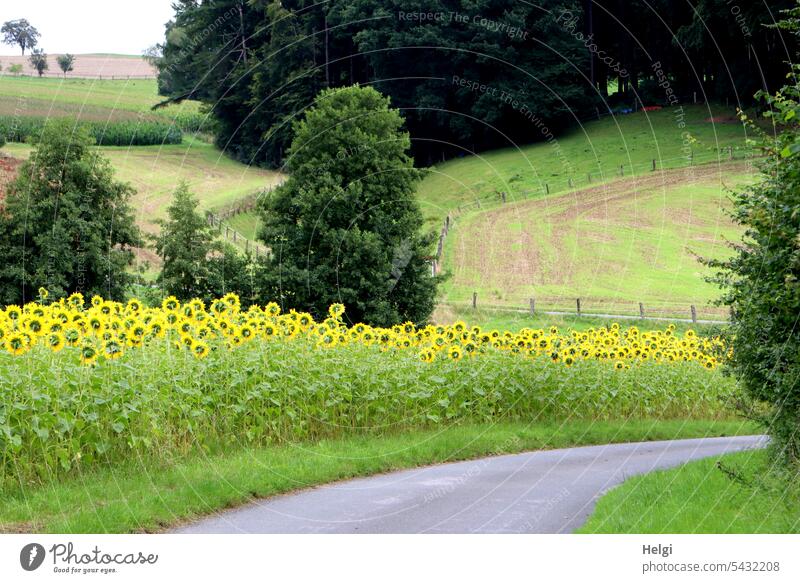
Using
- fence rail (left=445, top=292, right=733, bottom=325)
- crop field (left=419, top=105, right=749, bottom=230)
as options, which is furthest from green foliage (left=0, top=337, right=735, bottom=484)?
crop field (left=419, top=105, right=749, bottom=230)

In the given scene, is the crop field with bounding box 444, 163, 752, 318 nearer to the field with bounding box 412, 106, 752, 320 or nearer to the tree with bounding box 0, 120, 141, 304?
the field with bounding box 412, 106, 752, 320

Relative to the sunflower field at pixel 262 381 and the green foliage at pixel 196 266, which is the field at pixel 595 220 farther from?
the sunflower field at pixel 262 381

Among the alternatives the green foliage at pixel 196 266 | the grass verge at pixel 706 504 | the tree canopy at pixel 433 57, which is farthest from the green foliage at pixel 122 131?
the grass verge at pixel 706 504

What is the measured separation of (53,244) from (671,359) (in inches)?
715

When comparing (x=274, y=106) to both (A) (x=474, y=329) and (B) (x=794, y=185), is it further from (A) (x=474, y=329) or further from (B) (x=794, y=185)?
(B) (x=794, y=185)

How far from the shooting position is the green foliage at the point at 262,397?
11.6 metres

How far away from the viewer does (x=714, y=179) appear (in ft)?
197

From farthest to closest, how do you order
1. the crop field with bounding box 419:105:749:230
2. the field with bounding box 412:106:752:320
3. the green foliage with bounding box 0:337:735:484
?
the crop field with bounding box 419:105:749:230 → the field with bounding box 412:106:752:320 → the green foliage with bounding box 0:337:735:484

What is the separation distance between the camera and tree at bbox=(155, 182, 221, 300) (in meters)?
31.8

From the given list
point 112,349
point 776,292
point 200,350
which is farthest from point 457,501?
point 112,349

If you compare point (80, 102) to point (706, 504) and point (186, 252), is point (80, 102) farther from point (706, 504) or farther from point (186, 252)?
point (706, 504)

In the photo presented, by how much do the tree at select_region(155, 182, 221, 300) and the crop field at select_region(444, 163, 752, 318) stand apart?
1304 cm

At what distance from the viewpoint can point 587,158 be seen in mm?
69125

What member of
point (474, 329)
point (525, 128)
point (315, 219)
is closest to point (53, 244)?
point (315, 219)
